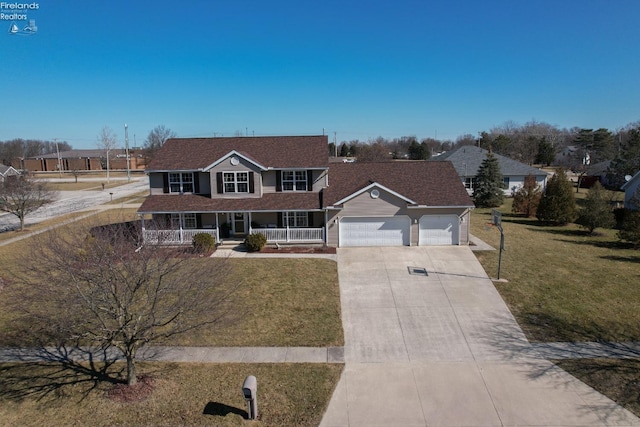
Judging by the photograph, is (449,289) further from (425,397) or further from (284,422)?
(284,422)

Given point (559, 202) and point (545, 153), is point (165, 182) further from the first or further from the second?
point (545, 153)

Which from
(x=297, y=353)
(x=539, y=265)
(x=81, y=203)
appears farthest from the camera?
(x=81, y=203)

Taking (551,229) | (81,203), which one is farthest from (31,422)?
(81,203)

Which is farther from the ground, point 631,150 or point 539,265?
point 631,150

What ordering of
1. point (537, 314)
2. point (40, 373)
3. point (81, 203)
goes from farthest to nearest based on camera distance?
1. point (81, 203)
2. point (537, 314)
3. point (40, 373)

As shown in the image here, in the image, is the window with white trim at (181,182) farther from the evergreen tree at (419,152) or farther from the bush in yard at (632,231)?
the evergreen tree at (419,152)

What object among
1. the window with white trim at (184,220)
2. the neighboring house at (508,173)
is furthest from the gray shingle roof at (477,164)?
the window with white trim at (184,220)

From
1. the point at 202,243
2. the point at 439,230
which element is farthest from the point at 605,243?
the point at 202,243
